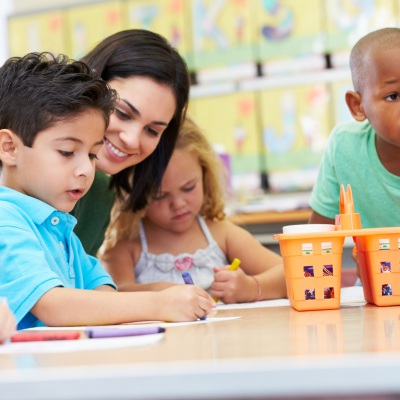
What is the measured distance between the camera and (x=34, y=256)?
1067 mm

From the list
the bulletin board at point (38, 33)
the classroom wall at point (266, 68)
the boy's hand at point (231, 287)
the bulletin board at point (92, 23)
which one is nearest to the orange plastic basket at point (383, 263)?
the boy's hand at point (231, 287)

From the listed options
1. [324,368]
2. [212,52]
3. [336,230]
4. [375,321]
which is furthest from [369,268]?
[212,52]

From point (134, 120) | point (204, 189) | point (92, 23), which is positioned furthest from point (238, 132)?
point (134, 120)

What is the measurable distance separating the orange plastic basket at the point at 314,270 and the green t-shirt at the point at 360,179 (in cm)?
61

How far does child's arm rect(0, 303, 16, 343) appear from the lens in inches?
31.0

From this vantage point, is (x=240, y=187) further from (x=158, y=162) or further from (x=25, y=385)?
(x=25, y=385)

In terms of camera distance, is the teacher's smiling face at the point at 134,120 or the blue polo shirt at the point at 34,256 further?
the teacher's smiling face at the point at 134,120

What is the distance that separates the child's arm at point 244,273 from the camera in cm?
159

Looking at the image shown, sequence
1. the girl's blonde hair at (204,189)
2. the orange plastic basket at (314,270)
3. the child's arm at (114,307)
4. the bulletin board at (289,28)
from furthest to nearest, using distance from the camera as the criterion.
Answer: the bulletin board at (289,28) → the girl's blonde hair at (204,189) → the orange plastic basket at (314,270) → the child's arm at (114,307)

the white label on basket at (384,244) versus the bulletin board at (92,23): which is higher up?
the bulletin board at (92,23)

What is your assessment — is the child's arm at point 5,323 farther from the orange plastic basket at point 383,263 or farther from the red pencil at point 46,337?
the orange plastic basket at point 383,263

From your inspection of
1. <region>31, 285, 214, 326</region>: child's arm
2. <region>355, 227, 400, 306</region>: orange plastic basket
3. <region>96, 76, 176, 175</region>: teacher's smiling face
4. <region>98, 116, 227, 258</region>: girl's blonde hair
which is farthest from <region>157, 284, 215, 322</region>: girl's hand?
<region>98, 116, 227, 258</region>: girl's blonde hair

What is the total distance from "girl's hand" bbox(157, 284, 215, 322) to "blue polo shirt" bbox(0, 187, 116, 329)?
5.9 inches

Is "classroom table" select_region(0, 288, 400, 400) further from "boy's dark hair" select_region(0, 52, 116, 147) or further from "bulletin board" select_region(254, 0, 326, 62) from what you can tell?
"bulletin board" select_region(254, 0, 326, 62)
